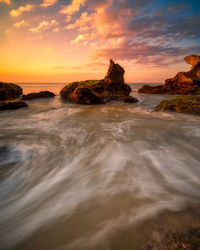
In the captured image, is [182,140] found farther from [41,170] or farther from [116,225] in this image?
[41,170]

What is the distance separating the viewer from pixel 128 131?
16.9 feet

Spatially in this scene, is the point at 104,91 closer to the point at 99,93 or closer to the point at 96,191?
the point at 99,93

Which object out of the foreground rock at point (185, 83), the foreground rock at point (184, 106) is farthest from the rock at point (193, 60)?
the foreground rock at point (184, 106)

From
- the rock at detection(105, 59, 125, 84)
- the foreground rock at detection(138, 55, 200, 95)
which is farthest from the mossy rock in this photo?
the foreground rock at detection(138, 55, 200, 95)

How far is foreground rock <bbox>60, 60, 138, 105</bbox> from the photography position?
1259cm

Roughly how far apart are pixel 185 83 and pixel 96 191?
2897 centimetres

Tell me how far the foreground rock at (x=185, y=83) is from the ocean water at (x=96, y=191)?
24.2 metres

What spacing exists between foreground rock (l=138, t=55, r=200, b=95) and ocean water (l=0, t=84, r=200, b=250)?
2419cm

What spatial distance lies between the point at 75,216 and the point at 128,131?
3.95 meters

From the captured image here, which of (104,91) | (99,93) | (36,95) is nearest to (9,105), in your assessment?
(36,95)

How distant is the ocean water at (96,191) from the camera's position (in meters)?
1.31

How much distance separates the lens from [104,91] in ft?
48.9

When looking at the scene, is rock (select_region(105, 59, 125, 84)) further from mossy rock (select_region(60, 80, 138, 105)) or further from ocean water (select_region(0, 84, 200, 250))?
ocean water (select_region(0, 84, 200, 250))

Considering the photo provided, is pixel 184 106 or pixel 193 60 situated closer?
pixel 184 106
